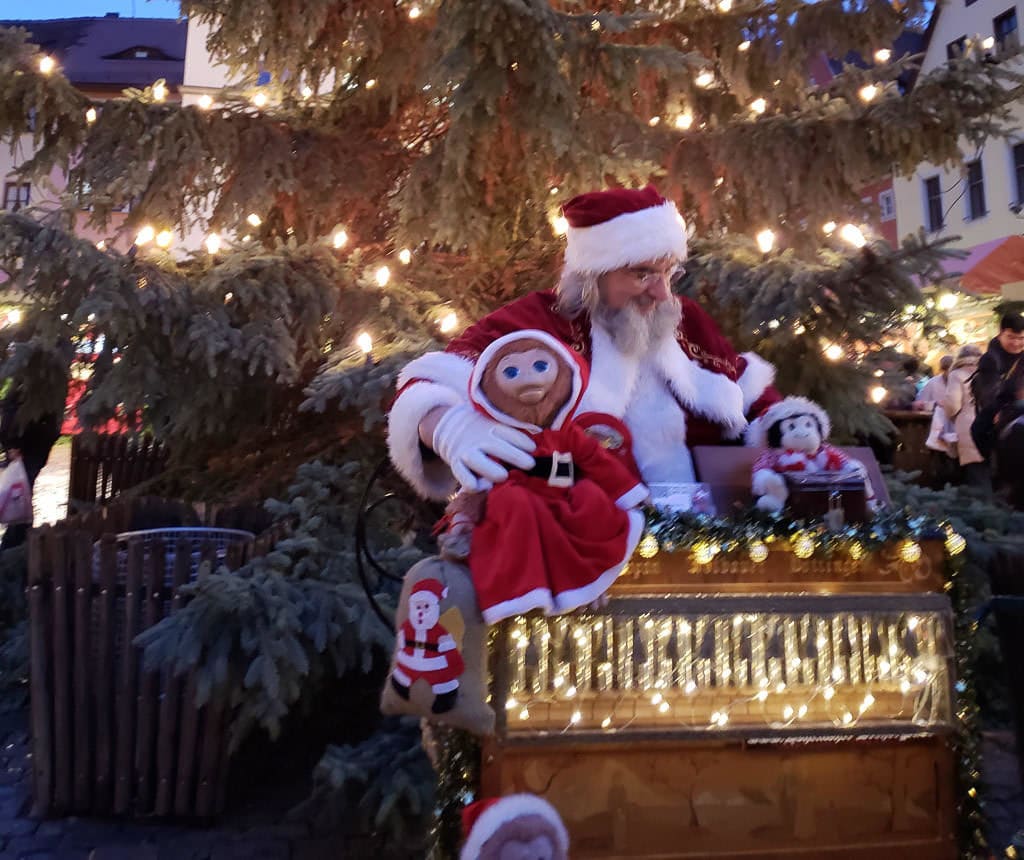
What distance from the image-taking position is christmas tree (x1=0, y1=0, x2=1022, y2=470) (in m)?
3.62

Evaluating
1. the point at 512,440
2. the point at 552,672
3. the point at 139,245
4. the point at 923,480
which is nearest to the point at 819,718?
the point at 552,672

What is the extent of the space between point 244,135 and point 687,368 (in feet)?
10.3

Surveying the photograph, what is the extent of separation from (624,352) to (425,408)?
0.70 meters

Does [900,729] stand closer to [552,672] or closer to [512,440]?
[552,672]

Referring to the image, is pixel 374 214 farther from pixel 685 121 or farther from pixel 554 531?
pixel 554 531

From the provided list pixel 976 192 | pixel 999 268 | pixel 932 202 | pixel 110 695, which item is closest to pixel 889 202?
pixel 932 202

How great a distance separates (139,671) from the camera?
9.87 feet

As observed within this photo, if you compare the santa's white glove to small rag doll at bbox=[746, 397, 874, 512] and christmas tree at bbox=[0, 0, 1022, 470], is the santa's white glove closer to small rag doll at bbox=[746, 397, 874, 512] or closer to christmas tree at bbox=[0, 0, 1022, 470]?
small rag doll at bbox=[746, 397, 874, 512]

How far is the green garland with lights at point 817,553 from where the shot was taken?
6.53 feet

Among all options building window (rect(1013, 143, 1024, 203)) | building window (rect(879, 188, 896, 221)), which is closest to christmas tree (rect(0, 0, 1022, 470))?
building window (rect(1013, 143, 1024, 203))

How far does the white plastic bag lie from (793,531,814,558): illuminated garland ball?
5070 mm

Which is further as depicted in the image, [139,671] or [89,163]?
[89,163]

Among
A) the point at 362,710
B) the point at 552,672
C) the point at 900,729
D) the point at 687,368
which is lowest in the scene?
the point at 362,710

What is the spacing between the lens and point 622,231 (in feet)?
8.34
